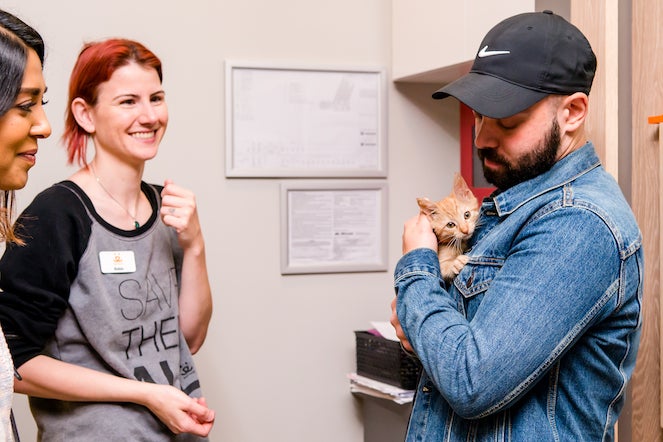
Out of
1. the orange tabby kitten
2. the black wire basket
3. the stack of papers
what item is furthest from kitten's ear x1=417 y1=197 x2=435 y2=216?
the stack of papers

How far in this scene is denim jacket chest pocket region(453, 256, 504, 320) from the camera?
127 centimetres

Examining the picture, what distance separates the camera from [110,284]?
167 cm

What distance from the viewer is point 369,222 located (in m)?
3.00

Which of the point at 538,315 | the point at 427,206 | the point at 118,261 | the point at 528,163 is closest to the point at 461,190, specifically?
the point at 427,206

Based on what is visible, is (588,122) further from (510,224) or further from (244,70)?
(244,70)

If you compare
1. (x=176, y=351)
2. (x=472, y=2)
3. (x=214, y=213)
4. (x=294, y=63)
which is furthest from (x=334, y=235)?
(x=176, y=351)

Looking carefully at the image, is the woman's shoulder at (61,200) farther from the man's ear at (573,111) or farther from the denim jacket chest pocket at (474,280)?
the man's ear at (573,111)

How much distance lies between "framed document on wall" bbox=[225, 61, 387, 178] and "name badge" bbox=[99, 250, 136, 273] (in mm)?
1121

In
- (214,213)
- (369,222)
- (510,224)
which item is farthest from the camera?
(369,222)

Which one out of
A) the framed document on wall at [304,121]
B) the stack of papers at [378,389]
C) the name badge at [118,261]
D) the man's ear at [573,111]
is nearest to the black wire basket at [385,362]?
the stack of papers at [378,389]

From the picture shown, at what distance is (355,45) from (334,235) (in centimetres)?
75

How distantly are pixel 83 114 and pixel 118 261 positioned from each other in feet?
1.22

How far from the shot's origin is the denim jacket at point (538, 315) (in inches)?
44.5

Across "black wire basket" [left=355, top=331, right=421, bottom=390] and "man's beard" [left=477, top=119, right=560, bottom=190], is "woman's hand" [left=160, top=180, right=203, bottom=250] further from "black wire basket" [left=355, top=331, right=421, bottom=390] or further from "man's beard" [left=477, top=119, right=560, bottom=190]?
"black wire basket" [left=355, top=331, right=421, bottom=390]
